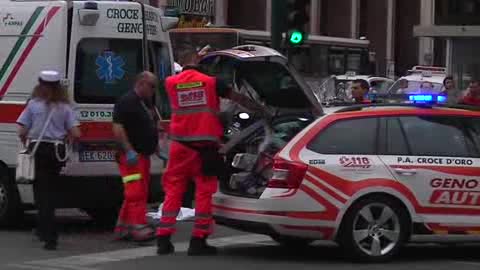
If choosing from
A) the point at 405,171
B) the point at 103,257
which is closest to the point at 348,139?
the point at 405,171

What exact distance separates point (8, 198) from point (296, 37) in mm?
5666

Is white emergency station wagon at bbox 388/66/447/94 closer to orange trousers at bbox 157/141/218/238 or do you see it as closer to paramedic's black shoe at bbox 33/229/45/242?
paramedic's black shoe at bbox 33/229/45/242

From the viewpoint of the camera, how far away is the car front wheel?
993cm

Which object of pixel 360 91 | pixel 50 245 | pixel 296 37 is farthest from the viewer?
pixel 296 37

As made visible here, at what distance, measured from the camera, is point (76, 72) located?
11.8 meters

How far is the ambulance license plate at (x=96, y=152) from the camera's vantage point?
11.8m

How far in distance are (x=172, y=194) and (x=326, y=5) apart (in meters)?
59.0

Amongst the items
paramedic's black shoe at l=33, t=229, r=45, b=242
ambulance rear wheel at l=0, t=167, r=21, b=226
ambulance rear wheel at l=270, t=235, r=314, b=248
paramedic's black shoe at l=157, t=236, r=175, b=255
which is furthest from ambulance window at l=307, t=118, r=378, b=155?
ambulance rear wheel at l=0, t=167, r=21, b=226

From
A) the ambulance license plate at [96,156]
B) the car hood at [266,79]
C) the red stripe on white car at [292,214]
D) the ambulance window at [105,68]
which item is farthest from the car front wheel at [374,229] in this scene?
the ambulance window at [105,68]

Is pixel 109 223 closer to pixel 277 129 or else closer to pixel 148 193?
pixel 148 193

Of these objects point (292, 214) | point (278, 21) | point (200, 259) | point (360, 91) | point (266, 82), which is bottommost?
point (200, 259)

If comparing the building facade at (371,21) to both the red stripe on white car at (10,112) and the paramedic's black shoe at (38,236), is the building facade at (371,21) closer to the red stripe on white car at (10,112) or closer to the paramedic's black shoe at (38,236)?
the red stripe on white car at (10,112)

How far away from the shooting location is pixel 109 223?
1316 cm

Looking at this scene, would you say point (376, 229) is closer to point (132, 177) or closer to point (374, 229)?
point (374, 229)
